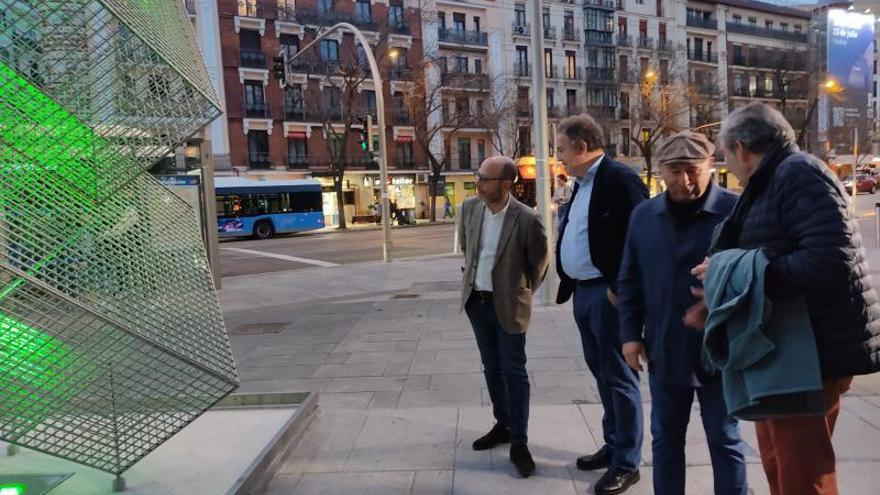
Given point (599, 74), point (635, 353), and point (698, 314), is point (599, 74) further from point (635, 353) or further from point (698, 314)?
point (698, 314)

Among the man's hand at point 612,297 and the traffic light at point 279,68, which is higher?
the traffic light at point 279,68

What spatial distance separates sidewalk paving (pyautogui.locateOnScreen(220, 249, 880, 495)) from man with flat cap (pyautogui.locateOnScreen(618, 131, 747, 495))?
1.96ft

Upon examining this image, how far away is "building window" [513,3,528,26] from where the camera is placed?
48.7 m

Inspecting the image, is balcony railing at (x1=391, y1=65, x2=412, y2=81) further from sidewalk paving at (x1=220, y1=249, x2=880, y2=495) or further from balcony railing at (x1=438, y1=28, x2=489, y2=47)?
sidewalk paving at (x1=220, y1=249, x2=880, y2=495)

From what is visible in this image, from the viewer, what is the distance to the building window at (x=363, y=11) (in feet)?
137

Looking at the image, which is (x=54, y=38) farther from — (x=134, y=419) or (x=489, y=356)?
(x=489, y=356)

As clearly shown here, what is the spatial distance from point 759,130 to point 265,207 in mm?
29368

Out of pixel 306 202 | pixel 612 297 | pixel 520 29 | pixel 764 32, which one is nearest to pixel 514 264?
pixel 612 297

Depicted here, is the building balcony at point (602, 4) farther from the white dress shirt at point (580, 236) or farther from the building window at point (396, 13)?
the white dress shirt at point (580, 236)

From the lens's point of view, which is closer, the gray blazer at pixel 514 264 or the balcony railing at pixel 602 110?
the gray blazer at pixel 514 264

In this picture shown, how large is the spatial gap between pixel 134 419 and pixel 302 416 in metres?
1.31

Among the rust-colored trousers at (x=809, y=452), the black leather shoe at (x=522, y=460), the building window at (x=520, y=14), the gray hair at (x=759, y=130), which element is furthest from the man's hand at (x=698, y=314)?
the building window at (x=520, y=14)

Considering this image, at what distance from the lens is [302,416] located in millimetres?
3986

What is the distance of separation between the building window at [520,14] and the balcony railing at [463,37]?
3757mm
